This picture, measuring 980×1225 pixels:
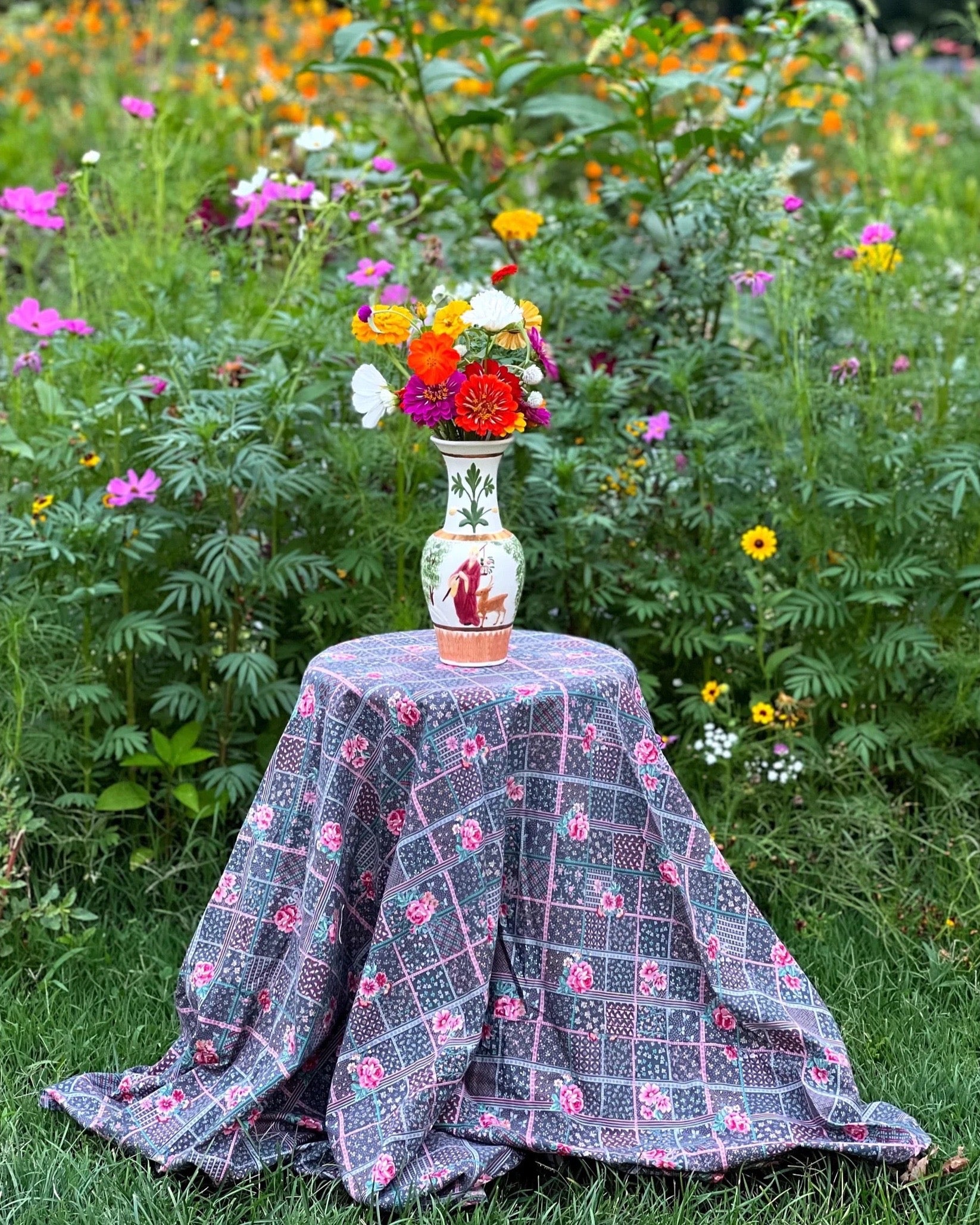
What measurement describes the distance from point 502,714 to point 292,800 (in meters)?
0.43

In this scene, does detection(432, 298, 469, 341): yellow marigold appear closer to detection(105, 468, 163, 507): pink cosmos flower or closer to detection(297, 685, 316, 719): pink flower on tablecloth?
detection(297, 685, 316, 719): pink flower on tablecloth

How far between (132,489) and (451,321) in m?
0.96

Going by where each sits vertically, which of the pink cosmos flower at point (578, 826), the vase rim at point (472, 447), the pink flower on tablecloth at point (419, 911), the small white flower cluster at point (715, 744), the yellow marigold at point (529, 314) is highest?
the yellow marigold at point (529, 314)

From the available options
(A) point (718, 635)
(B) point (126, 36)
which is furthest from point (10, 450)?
(B) point (126, 36)

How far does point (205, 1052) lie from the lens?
2.55m

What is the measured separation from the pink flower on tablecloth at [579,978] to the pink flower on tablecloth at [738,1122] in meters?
0.31

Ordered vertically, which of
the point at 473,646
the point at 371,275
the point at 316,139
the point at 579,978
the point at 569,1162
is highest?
the point at 316,139

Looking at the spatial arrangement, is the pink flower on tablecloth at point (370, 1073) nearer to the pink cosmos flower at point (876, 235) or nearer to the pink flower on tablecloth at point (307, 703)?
the pink flower on tablecloth at point (307, 703)

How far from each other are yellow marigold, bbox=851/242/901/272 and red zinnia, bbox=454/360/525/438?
1286 millimetres

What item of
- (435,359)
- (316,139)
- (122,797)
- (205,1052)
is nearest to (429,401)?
(435,359)

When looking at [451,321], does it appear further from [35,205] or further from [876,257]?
[35,205]

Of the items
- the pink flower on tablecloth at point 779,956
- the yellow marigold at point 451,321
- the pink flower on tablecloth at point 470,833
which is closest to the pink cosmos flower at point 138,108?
the yellow marigold at point 451,321

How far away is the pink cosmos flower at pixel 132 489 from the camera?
2.99m

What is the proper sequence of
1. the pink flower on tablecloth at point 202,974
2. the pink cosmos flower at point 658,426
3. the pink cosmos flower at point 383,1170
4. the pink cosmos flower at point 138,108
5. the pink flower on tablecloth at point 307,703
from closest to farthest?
the pink cosmos flower at point 383,1170 → the pink flower on tablecloth at point 307,703 → the pink flower on tablecloth at point 202,974 → the pink cosmos flower at point 658,426 → the pink cosmos flower at point 138,108
